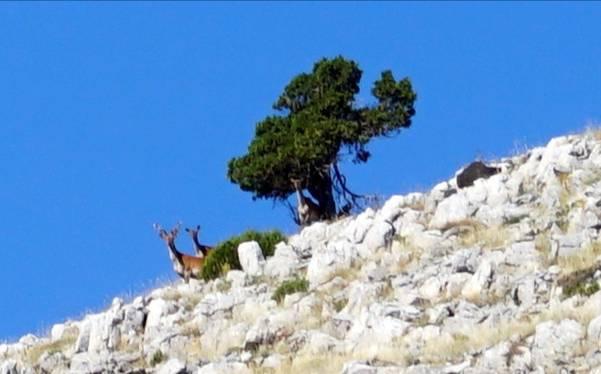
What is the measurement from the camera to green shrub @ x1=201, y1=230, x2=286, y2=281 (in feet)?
148

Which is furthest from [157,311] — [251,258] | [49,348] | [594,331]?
[594,331]

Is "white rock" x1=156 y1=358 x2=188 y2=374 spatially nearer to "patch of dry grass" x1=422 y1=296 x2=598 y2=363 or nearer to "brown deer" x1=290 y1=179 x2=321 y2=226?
"patch of dry grass" x1=422 y1=296 x2=598 y2=363

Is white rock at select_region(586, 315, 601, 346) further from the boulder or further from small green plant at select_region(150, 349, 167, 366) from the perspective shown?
the boulder

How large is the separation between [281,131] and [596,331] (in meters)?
25.5

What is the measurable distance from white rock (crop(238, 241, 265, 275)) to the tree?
8.34 m

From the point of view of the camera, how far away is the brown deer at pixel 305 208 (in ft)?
173

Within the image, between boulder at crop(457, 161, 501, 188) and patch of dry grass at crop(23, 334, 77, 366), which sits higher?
boulder at crop(457, 161, 501, 188)

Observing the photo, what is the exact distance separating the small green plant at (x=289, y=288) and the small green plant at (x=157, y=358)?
9.80 ft

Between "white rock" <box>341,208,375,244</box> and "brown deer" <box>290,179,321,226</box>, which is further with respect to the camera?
"brown deer" <box>290,179,321,226</box>

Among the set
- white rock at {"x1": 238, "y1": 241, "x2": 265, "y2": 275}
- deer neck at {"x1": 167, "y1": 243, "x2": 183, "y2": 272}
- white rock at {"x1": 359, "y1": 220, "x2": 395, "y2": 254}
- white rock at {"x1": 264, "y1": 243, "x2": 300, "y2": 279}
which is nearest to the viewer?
white rock at {"x1": 359, "y1": 220, "x2": 395, "y2": 254}

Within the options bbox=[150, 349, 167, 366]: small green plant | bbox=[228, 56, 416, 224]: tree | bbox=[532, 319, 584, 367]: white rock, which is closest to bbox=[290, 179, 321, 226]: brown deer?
bbox=[228, 56, 416, 224]: tree

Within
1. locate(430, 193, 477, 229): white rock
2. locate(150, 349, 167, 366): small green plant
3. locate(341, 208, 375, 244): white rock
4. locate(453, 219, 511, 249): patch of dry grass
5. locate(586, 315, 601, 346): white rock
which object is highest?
locate(341, 208, 375, 244): white rock

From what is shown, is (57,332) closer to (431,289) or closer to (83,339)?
(83,339)

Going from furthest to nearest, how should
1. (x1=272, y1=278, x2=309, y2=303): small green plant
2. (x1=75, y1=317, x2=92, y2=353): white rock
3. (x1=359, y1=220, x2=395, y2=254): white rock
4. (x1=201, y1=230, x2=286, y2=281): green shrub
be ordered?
(x1=201, y1=230, x2=286, y2=281): green shrub → (x1=359, y1=220, x2=395, y2=254): white rock → (x1=272, y1=278, x2=309, y2=303): small green plant → (x1=75, y1=317, x2=92, y2=353): white rock
